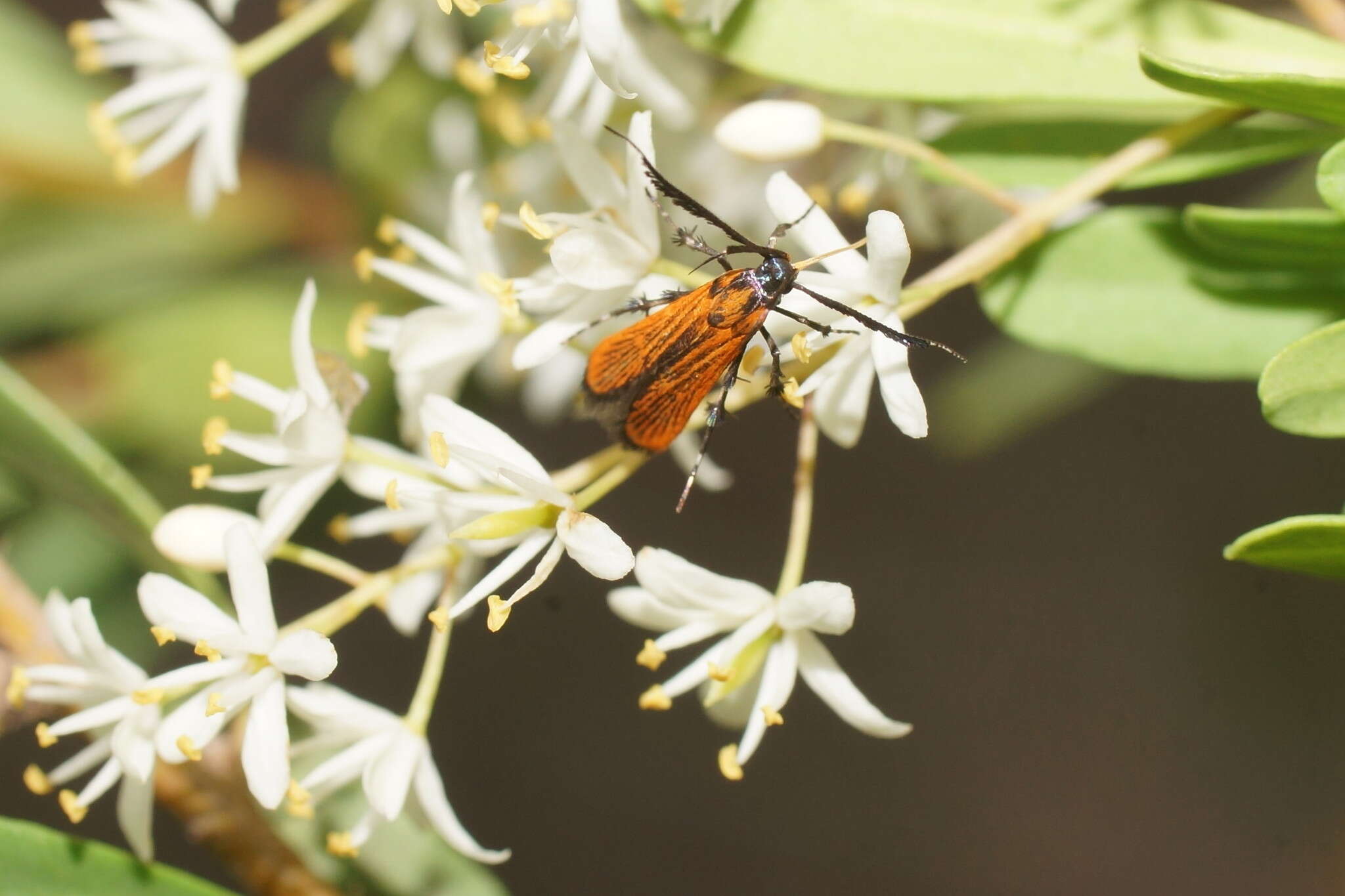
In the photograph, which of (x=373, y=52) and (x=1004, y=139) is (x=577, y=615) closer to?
(x=373, y=52)

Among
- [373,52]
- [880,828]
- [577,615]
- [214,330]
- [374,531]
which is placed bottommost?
[880,828]

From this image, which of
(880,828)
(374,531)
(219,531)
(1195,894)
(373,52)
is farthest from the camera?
(880,828)

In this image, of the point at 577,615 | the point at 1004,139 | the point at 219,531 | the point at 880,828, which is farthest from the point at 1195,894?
the point at 219,531

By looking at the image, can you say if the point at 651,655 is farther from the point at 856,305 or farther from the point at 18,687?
the point at 18,687

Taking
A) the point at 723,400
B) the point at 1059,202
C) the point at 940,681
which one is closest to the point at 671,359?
the point at 723,400

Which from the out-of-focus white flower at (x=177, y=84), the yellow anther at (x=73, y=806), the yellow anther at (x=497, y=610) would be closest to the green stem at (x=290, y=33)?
the out-of-focus white flower at (x=177, y=84)

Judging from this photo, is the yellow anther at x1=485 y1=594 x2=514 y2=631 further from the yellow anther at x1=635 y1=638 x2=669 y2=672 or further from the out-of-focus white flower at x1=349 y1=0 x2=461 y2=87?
the out-of-focus white flower at x1=349 y1=0 x2=461 y2=87
